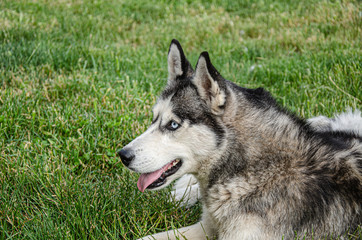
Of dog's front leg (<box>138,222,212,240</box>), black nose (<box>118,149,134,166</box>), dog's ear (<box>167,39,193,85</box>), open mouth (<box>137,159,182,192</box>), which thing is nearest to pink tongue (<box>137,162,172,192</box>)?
open mouth (<box>137,159,182,192</box>)

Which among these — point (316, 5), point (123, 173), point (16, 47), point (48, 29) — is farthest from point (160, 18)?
point (123, 173)

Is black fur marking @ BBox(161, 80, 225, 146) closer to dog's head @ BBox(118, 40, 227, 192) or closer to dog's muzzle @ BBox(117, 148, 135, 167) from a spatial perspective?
dog's head @ BBox(118, 40, 227, 192)

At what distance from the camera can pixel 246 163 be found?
285cm

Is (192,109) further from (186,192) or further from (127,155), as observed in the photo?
(186,192)

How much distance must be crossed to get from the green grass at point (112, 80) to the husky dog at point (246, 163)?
1.92 feet

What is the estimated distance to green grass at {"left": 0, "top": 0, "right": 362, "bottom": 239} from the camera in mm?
3258

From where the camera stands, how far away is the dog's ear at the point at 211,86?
2.83m

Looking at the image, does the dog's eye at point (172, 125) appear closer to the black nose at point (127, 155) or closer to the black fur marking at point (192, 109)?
the black fur marking at point (192, 109)

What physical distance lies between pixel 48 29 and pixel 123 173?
4470 millimetres

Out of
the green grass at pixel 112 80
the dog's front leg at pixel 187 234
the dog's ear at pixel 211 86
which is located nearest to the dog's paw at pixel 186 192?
the green grass at pixel 112 80

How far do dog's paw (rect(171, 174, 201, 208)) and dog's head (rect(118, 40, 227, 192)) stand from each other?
1.94 ft

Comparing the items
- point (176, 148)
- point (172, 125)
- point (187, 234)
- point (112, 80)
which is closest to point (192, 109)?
point (172, 125)

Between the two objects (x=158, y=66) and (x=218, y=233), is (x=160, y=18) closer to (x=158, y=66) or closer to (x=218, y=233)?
(x=158, y=66)

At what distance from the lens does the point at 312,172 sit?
2.78m
